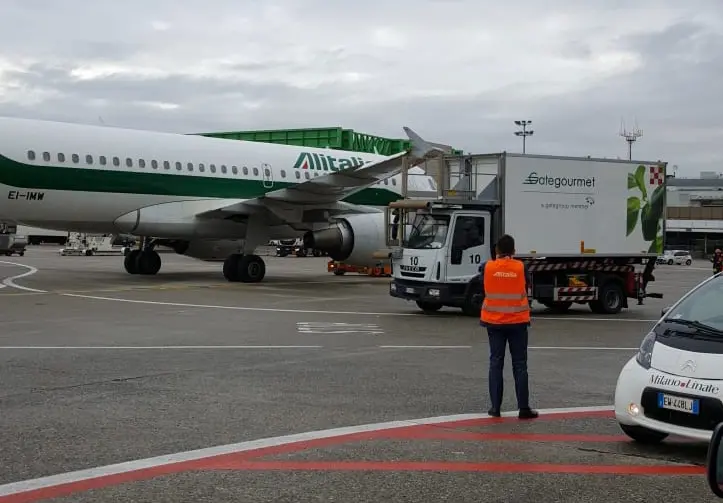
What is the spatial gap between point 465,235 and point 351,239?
8414 mm

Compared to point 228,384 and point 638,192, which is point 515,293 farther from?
point 638,192

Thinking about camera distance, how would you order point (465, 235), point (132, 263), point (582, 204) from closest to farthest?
1. point (465, 235)
2. point (582, 204)
3. point (132, 263)

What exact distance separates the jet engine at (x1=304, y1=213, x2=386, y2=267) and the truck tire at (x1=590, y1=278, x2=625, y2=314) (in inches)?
319

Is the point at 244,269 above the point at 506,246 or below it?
below

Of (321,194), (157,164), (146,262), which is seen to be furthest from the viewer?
(146,262)

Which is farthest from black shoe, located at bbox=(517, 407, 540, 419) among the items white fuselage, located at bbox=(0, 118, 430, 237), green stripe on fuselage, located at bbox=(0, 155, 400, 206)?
green stripe on fuselage, located at bbox=(0, 155, 400, 206)

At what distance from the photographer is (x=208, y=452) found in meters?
6.79

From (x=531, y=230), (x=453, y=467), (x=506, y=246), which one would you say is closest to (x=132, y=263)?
(x=531, y=230)

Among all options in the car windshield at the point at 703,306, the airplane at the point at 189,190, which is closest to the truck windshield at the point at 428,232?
the airplane at the point at 189,190

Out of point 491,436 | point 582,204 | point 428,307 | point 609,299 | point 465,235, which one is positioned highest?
point 582,204

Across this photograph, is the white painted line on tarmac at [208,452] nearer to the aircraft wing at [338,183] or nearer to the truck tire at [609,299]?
the truck tire at [609,299]

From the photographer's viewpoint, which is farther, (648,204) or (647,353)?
(648,204)

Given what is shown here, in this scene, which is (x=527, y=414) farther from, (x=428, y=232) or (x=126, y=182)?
(x=126, y=182)

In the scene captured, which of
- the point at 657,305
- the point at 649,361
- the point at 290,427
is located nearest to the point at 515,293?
the point at 649,361
